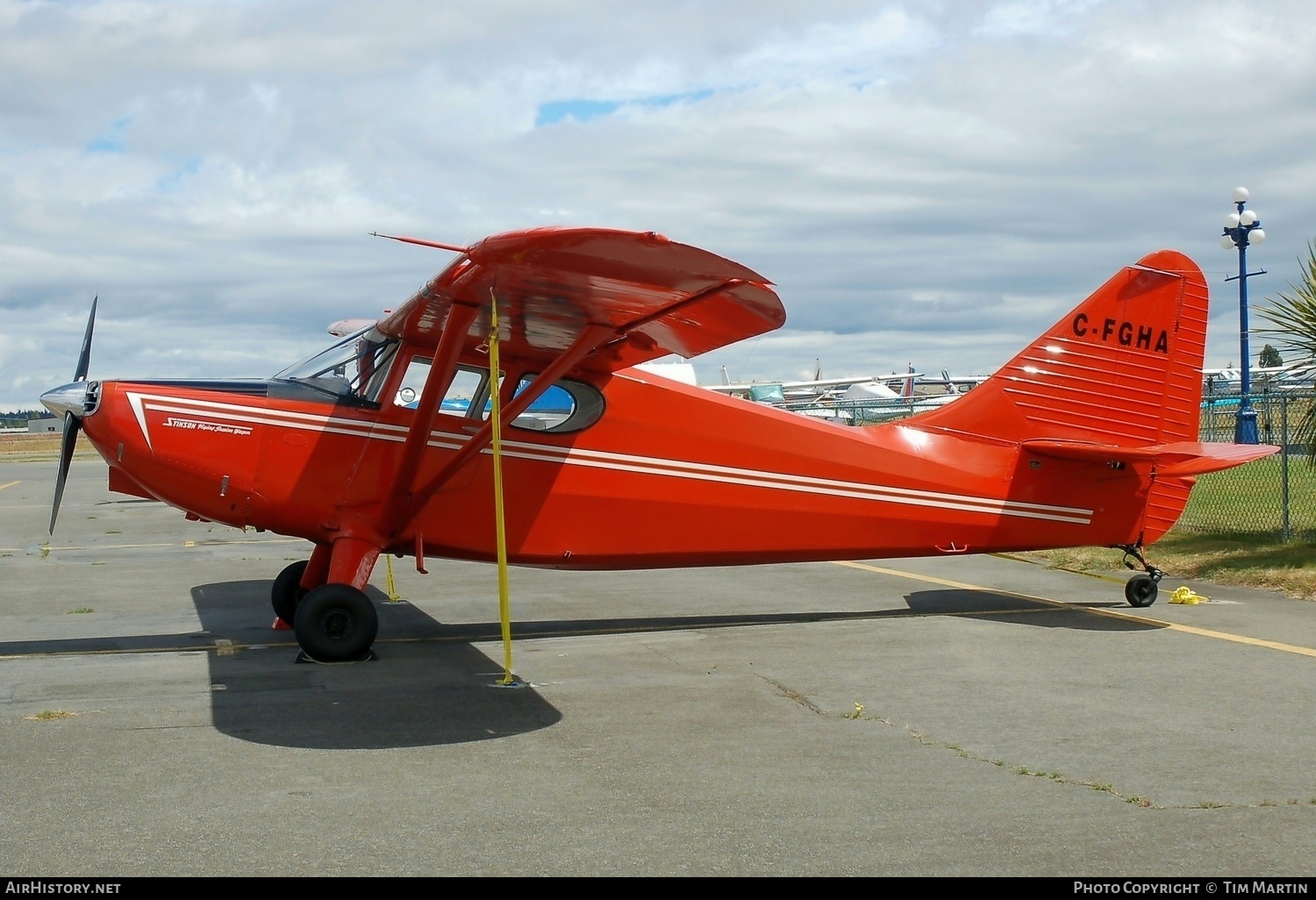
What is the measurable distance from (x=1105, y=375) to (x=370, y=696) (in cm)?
706

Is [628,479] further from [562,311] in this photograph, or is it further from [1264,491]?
[1264,491]

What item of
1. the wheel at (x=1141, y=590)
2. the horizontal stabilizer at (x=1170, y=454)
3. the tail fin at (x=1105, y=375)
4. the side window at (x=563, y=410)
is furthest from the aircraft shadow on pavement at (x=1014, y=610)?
the side window at (x=563, y=410)

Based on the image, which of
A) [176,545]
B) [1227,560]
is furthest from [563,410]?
[176,545]

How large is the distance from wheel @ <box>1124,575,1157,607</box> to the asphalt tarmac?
0.10 m

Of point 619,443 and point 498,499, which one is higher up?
point 619,443

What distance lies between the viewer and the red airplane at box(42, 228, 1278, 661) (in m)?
8.20

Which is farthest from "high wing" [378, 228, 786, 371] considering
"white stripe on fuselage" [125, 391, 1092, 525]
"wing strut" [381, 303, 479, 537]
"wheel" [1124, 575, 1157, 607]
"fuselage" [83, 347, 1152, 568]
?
"wheel" [1124, 575, 1157, 607]

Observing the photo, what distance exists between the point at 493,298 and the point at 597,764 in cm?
305

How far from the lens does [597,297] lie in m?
7.59

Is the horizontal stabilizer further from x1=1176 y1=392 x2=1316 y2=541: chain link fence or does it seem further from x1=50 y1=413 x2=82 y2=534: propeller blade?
x1=50 y1=413 x2=82 y2=534: propeller blade

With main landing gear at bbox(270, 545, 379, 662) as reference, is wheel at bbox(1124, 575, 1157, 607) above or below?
above

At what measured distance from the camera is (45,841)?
4438 mm

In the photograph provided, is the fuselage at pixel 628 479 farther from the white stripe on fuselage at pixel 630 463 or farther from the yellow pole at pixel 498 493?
the yellow pole at pixel 498 493

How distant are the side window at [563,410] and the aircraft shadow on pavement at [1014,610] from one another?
3.56 metres
